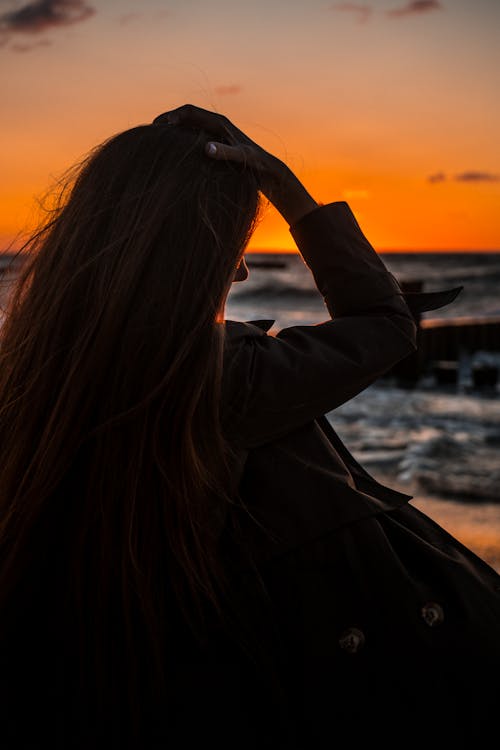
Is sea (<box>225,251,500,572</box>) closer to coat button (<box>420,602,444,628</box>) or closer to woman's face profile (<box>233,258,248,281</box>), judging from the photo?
coat button (<box>420,602,444,628</box>)

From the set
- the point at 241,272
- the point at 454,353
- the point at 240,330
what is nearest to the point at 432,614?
the point at 240,330

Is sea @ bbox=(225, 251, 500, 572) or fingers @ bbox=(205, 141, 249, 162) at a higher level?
fingers @ bbox=(205, 141, 249, 162)

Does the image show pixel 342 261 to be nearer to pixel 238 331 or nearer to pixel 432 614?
pixel 238 331

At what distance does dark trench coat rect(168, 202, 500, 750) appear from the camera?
55.6 inches

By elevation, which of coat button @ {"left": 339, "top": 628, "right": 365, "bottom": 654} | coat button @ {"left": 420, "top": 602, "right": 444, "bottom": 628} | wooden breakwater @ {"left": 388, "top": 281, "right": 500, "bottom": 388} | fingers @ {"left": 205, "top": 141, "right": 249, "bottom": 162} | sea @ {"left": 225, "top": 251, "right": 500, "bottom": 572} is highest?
fingers @ {"left": 205, "top": 141, "right": 249, "bottom": 162}

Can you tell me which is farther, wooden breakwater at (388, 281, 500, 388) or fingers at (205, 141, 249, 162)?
wooden breakwater at (388, 281, 500, 388)

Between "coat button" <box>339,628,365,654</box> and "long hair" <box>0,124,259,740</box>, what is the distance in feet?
0.86

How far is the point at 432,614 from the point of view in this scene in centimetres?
148

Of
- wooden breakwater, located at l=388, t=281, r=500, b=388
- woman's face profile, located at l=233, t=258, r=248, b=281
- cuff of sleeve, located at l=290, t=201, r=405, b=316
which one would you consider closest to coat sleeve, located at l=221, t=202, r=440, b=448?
cuff of sleeve, located at l=290, t=201, r=405, b=316

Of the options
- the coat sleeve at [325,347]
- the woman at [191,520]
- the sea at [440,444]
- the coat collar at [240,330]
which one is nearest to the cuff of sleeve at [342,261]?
the coat sleeve at [325,347]

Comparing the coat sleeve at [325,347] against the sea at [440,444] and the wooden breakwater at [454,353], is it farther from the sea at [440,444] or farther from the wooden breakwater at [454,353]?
the wooden breakwater at [454,353]

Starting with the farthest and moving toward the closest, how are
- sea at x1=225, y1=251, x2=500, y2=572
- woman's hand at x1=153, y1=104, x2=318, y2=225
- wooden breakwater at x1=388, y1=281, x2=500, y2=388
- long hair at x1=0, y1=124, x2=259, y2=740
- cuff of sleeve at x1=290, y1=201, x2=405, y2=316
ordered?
wooden breakwater at x1=388, y1=281, x2=500, y2=388 → sea at x1=225, y1=251, x2=500, y2=572 → cuff of sleeve at x1=290, y1=201, x2=405, y2=316 → woman's hand at x1=153, y1=104, x2=318, y2=225 → long hair at x1=0, y1=124, x2=259, y2=740

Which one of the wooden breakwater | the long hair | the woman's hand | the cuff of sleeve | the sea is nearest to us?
the long hair

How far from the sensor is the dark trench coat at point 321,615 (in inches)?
55.6
